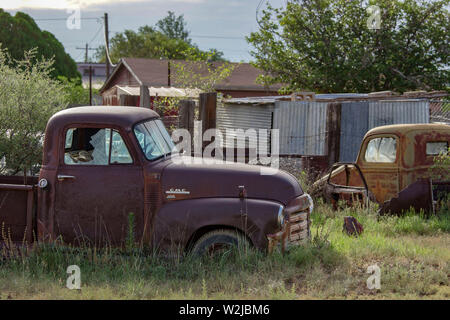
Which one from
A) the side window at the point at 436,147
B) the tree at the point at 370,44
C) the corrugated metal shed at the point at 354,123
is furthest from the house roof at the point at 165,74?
the side window at the point at 436,147

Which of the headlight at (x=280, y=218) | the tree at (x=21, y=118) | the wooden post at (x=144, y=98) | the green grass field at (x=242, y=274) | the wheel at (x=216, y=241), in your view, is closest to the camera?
the green grass field at (x=242, y=274)

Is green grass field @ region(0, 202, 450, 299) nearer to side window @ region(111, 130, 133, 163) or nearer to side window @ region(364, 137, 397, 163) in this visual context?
side window @ region(111, 130, 133, 163)

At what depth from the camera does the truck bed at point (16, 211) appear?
6.05 m

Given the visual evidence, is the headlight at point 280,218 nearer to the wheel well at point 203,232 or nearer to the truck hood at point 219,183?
the truck hood at point 219,183

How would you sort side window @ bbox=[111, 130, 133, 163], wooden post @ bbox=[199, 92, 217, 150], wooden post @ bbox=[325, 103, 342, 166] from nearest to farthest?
side window @ bbox=[111, 130, 133, 163], wooden post @ bbox=[199, 92, 217, 150], wooden post @ bbox=[325, 103, 342, 166]

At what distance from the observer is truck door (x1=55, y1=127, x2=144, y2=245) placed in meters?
5.91

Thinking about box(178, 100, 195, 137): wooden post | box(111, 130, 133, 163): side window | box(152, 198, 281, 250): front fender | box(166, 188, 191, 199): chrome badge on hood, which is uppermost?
box(178, 100, 195, 137): wooden post

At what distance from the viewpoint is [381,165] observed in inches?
370

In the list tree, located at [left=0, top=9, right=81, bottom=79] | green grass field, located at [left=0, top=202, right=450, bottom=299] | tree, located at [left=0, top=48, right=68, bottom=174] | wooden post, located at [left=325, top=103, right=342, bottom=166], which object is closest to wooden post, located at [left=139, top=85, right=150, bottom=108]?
tree, located at [left=0, top=48, right=68, bottom=174]

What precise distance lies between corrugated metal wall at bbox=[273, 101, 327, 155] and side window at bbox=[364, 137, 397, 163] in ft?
14.5

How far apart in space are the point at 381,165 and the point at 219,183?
4.46m

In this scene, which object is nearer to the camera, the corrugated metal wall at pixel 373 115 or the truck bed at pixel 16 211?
the truck bed at pixel 16 211

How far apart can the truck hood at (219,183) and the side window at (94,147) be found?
535 mm
